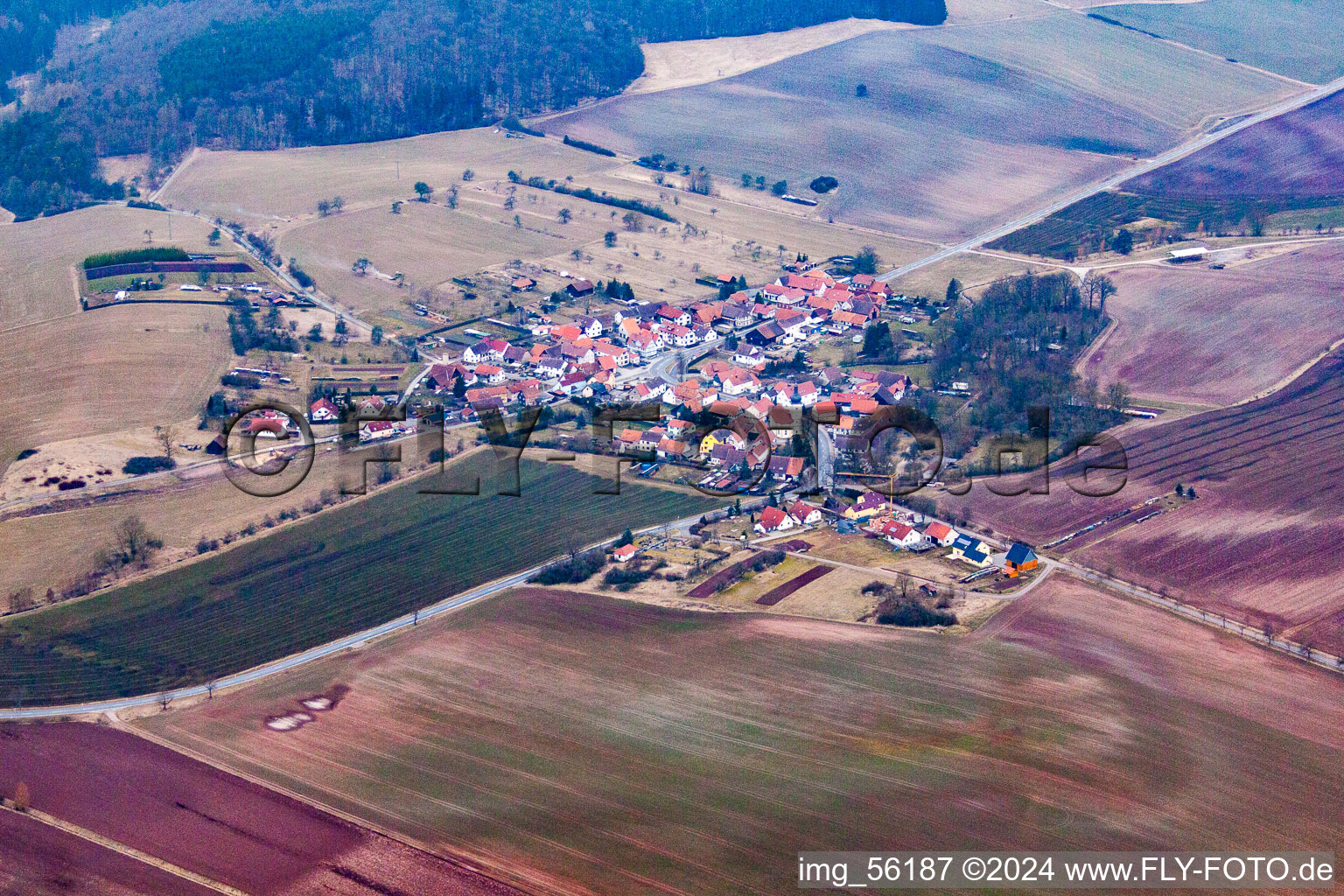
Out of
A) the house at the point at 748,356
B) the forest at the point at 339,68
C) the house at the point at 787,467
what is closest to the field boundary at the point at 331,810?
the house at the point at 787,467

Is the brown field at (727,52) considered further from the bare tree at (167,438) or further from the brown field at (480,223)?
the bare tree at (167,438)

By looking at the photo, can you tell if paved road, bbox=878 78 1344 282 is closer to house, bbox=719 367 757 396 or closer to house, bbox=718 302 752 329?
house, bbox=718 302 752 329

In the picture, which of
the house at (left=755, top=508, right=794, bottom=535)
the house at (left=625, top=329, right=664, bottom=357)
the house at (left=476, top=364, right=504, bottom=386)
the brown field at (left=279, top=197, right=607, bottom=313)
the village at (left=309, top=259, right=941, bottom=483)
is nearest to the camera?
the house at (left=755, top=508, right=794, bottom=535)

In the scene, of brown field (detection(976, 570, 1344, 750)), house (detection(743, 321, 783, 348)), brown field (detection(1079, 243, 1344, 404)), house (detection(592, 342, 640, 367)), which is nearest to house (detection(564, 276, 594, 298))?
house (detection(592, 342, 640, 367))

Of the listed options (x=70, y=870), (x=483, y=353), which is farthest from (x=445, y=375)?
(x=70, y=870)

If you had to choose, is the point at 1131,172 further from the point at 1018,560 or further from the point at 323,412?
the point at 323,412

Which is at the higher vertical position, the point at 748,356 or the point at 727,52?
the point at 727,52

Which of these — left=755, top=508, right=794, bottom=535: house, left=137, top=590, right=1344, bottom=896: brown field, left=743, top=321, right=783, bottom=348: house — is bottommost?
left=137, top=590, right=1344, bottom=896: brown field
